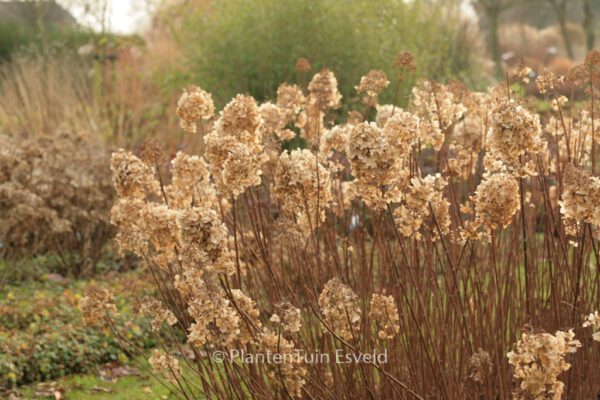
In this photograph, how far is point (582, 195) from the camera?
89.4 inches

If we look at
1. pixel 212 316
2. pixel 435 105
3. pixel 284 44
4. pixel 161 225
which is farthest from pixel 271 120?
pixel 284 44

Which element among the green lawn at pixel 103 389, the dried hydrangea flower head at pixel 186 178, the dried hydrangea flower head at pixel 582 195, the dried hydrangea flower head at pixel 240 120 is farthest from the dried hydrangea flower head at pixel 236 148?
the green lawn at pixel 103 389

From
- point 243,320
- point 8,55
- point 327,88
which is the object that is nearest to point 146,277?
point 327,88

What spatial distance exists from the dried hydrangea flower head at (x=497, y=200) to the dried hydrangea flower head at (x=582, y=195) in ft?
0.55

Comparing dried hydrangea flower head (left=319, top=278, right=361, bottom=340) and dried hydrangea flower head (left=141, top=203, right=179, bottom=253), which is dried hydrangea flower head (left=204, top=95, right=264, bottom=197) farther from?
dried hydrangea flower head (left=319, top=278, right=361, bottom=340)

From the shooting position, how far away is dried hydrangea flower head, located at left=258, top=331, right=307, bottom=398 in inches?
99.3

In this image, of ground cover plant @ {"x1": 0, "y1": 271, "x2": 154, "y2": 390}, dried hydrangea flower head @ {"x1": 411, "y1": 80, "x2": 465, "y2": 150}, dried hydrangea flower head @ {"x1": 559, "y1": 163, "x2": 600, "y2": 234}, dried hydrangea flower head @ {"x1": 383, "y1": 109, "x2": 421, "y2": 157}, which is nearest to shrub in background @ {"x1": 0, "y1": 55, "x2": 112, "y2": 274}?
ground cover plant @ {"x1": 0, "y1": 271, "x2": 154, "y2": 390}

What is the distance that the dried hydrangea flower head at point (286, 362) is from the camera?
99.3 inches

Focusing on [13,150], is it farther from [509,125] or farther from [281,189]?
[509,125]

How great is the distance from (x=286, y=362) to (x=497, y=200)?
782mm

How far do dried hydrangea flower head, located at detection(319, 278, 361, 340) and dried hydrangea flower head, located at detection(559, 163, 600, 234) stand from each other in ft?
2.11

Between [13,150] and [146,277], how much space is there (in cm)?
164

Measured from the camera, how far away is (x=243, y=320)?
270cm

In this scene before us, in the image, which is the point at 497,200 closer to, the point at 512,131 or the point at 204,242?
the point at 512,131
